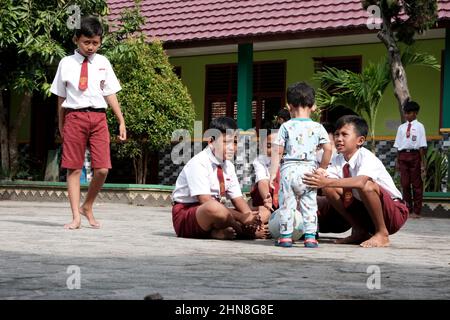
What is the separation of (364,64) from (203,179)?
10.0m

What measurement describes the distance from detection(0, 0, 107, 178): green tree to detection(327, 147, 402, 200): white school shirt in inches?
350

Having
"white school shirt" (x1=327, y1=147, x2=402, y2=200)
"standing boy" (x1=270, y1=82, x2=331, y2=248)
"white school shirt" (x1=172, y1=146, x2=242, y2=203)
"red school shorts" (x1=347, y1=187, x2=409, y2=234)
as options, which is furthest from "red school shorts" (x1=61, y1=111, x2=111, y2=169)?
"red school shorts" (x1=347, y1=187, x2=409, y2=234)

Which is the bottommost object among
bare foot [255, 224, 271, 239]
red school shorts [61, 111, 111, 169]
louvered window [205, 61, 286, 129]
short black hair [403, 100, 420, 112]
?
bare foot [255, 224, 271, 239]

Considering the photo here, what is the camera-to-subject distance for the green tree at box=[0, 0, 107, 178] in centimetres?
1521

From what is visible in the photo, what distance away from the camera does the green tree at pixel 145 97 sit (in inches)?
610

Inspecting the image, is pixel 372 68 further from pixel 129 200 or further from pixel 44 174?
pixel 44 174

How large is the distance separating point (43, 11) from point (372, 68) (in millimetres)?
5647

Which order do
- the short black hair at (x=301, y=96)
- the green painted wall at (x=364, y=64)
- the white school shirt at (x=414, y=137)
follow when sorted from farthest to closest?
the green painted wall at (x=364, y=64) < the white school shirt at (x=414, y=137) < the short black hair at (x=301, y=96)

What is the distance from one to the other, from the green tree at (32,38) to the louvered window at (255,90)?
296 cm

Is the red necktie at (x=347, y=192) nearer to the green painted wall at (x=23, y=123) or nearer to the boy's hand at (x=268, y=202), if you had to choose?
the boy's hand at (x=268, y=202)

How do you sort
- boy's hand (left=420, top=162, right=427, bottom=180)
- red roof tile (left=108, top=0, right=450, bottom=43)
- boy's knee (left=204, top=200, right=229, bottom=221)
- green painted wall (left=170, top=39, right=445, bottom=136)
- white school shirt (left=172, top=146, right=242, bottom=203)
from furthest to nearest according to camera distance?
green painted wall (left=170, top=39, right=445, bottom=136), red roof tile (left=108, top=0, right=450, bottom=43), boy's hand (left=420, top=162, right=427, bottom=180), white school shirt (left=172, top=146, right=242, bottom=203), boy's knee (left=204, top=200, right=229, bottom=221)

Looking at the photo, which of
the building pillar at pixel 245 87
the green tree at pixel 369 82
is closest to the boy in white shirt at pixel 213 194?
the green tree at pixel 369 82

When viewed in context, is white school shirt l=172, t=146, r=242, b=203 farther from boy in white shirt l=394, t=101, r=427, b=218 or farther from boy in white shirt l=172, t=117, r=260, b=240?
boy in white shirt l=394, t=101, r=427, b=218

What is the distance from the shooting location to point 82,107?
26.2 ft
